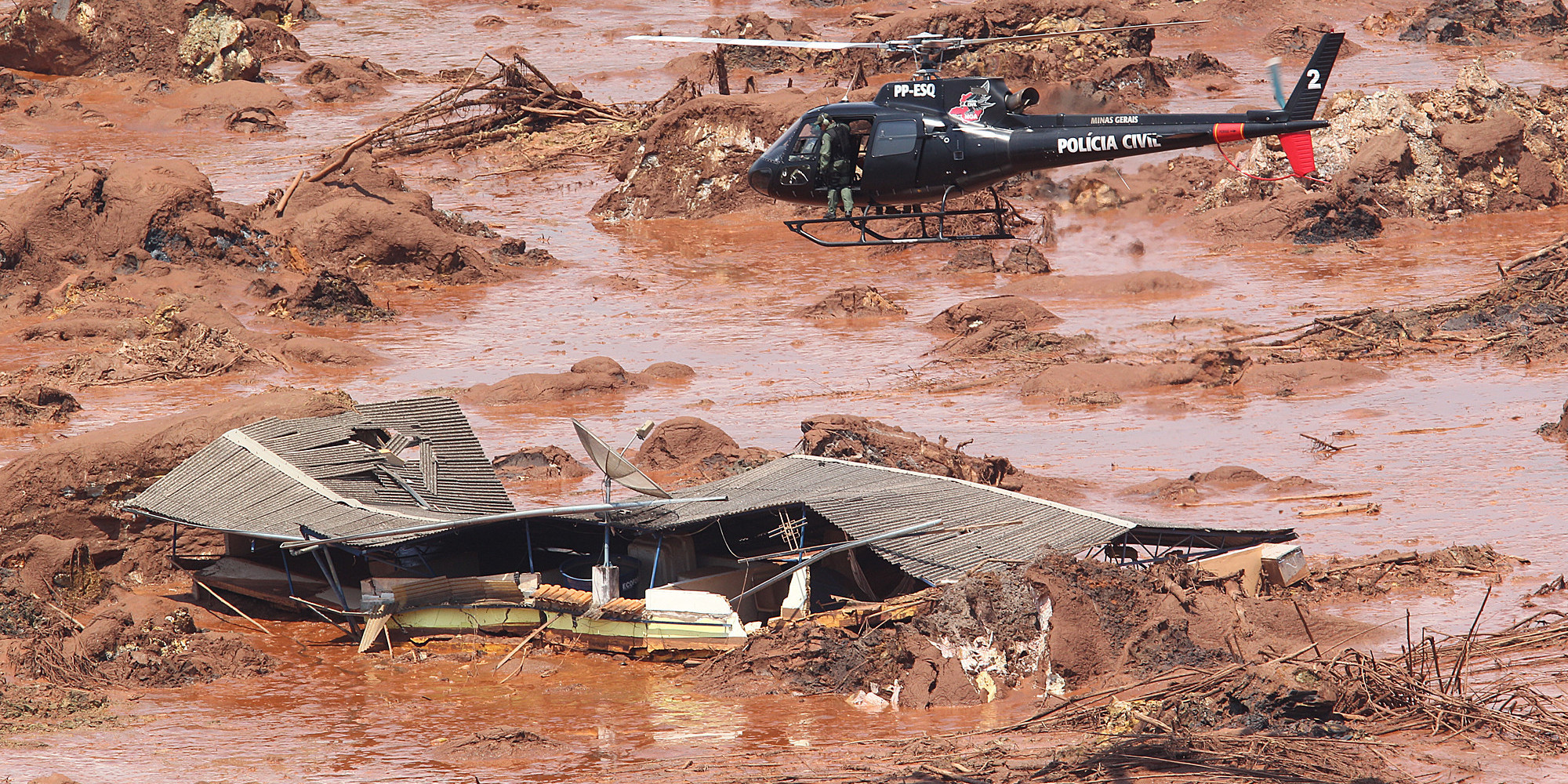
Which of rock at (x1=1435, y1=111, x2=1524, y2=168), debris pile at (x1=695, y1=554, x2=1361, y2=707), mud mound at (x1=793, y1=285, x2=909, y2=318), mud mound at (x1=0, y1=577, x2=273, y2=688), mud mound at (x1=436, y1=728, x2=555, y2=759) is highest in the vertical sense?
rock at (x1=1435, y1=111, x2=1524, y2=168)

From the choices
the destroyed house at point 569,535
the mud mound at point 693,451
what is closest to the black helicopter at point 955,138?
the destroyed house at point 569,535

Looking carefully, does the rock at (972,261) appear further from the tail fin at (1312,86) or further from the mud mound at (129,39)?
the mud mound at (129,39)

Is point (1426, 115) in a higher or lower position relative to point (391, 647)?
higher

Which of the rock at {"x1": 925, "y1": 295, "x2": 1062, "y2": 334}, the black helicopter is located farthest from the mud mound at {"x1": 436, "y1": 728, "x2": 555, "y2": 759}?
the rock at {"x1": 925, "y1": 295, "x2": 1062, "y2": 334}

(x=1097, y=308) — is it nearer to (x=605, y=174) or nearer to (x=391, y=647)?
(x=605, y=174)

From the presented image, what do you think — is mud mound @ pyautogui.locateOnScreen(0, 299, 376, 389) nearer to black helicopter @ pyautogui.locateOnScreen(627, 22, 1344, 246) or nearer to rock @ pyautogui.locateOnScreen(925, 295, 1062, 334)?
rock @ pyautogui.locateOnScreen(925, 295, 1062, 334)

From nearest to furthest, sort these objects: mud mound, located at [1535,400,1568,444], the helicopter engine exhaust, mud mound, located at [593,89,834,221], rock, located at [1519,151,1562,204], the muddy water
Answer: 1. the muddy water
2. the helicopter engine exhaust
3. mud mound, located at [1535,400,1568,444]
4. rock, located at [1519,151,1562,204]
5. mud mound, located at [593,89,834,221]

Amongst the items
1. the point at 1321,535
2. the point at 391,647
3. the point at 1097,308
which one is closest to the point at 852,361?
the point at 1097,308
